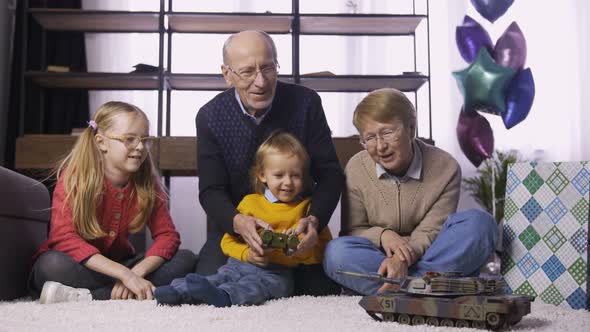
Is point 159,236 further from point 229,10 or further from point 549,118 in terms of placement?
point 549,118

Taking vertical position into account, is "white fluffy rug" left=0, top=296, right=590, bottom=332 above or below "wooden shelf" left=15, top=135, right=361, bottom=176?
below

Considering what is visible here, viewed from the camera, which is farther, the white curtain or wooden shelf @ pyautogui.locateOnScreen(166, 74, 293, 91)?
the white curtain

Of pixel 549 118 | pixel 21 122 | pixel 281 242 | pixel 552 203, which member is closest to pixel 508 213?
pixel 552 203

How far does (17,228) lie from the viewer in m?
1.81

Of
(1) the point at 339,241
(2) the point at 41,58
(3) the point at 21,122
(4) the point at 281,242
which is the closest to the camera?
(4) the point at 281,242

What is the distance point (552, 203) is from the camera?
1.65 meters

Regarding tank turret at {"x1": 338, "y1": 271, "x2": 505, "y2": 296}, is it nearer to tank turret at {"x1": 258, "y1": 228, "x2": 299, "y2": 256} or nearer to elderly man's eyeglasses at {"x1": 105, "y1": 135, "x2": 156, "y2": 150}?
tank turret at {"x1": 258, "y1": 228, "x2": 299, "y2": 256}

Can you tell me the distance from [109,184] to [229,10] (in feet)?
7.77

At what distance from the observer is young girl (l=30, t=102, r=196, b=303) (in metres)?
1.70

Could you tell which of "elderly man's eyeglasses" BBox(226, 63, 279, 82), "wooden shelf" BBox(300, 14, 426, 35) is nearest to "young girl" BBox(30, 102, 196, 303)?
"elderly man's eyeglasses" BBox(226, 63, 279, 82)

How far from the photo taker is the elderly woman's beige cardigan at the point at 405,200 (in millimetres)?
1789

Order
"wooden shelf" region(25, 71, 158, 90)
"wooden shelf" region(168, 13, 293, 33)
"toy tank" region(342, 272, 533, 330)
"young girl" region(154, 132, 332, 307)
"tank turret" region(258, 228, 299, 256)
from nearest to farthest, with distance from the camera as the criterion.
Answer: "toy tank" region(342, 272, 533, 330)
"tank turret" region(258, 228, 299, 256)
"young girl" region(154, 132, 332, 307)
"wooden shelf" region(25, 71, 158, 90)
"wooden shelf" region(168, 13, 293, 33)

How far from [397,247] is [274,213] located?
362 mm

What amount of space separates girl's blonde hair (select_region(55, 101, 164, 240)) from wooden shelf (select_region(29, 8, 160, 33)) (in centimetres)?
193
